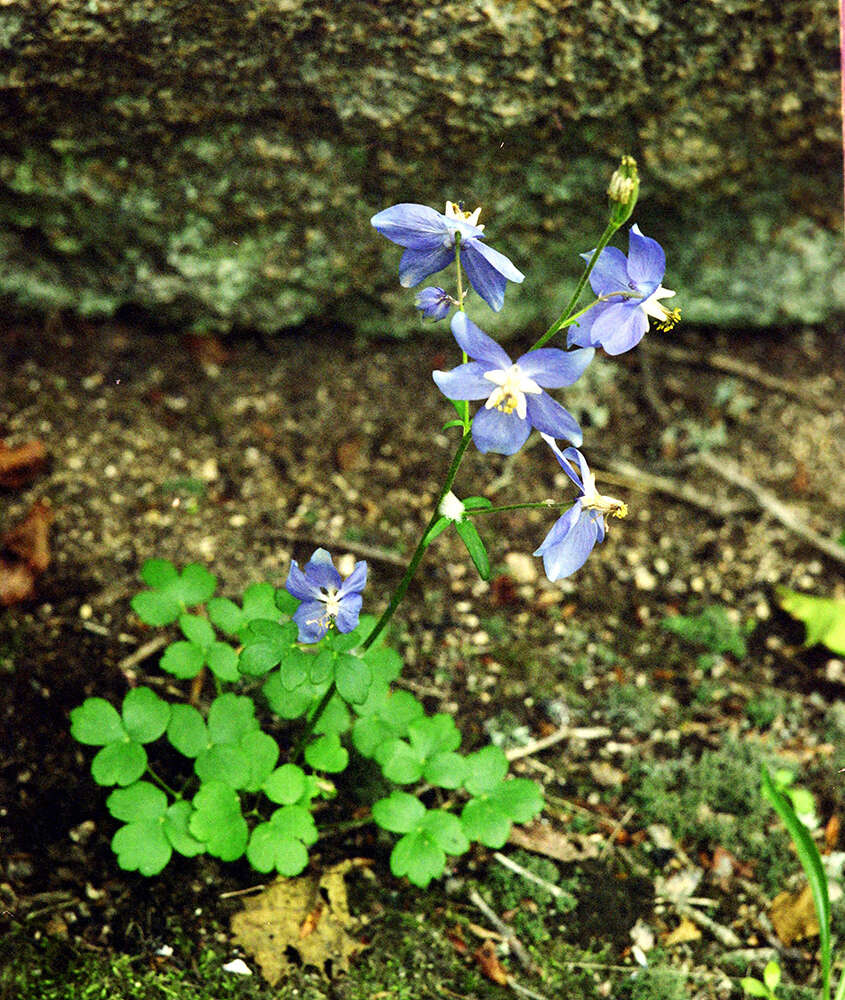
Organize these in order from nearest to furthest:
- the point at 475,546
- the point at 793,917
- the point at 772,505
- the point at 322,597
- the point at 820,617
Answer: the point at 475,546
the point at 322,597
the point at 793,917
the point at 820,617
the point at 772,505

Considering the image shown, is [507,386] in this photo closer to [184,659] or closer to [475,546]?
[475,546]

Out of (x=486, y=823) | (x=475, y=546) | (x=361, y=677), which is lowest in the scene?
(x=486, y=823)

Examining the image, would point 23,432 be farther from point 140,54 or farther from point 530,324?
point 530,324

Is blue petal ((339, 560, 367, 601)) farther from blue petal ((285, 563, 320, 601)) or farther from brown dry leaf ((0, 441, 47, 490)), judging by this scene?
brown dry leaf ((0, 441, 47, 490))

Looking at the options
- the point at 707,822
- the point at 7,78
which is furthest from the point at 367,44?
the point at 707,822

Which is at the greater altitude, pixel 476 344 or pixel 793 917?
pixel 476 344

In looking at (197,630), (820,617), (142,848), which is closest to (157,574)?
(197,630)
